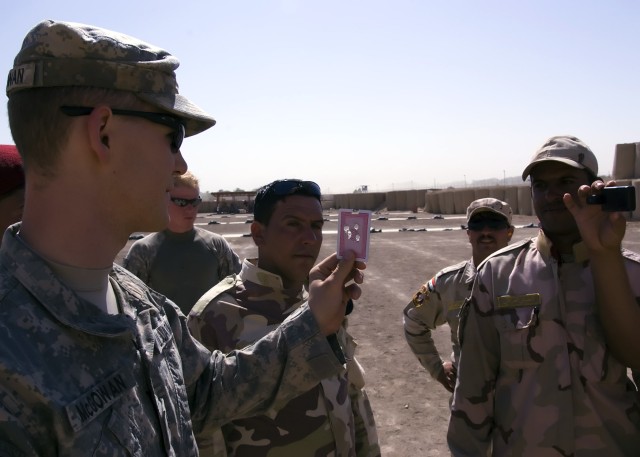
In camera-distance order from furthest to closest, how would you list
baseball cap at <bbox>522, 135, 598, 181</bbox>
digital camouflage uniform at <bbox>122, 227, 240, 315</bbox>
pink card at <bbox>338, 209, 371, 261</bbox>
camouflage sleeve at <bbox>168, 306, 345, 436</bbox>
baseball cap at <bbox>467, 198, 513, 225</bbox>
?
digital camouflage uniform at <bbox>122, 227, 240, 315</bbox> < baseball cap at <bbox>467, 198, 513, 225</bbox> < baseball cap at <bbox>522, 135, 598, 181</bbox> < pink card at <bbox>338, 209, 371, 261</bbox> < camouflage sleeve at <bbox>168, 306, 345, 436</bbox>

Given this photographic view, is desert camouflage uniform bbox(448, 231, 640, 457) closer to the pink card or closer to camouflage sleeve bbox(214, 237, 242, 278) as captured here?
the pink card

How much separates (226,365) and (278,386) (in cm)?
18

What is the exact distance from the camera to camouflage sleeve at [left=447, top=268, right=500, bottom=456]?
8.89ft

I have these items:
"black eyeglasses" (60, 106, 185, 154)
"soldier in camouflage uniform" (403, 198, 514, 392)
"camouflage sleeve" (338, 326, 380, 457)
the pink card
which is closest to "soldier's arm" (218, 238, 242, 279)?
"soldier in camouflage uniform" (403, 198, 514, 392)

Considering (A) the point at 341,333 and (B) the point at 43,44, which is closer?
(B) the point at 43,44

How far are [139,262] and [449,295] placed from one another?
2431 mm

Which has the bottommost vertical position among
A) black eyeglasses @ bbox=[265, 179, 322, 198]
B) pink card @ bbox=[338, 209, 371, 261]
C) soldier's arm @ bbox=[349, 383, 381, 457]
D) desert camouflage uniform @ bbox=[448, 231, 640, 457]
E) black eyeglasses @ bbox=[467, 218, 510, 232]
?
soldier's arm @ bbox=[349, 383, 381, 457]

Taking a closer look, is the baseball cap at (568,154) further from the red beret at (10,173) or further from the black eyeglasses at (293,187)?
the red beret at (10,173)

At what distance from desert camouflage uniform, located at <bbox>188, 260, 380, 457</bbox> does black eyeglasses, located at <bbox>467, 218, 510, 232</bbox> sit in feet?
5.77

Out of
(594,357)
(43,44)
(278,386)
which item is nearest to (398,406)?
(594,357)

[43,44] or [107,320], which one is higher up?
[43,44]

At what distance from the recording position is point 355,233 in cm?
192

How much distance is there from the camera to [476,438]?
270cm

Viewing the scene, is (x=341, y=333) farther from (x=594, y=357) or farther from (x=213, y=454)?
(x=594, y=357)
